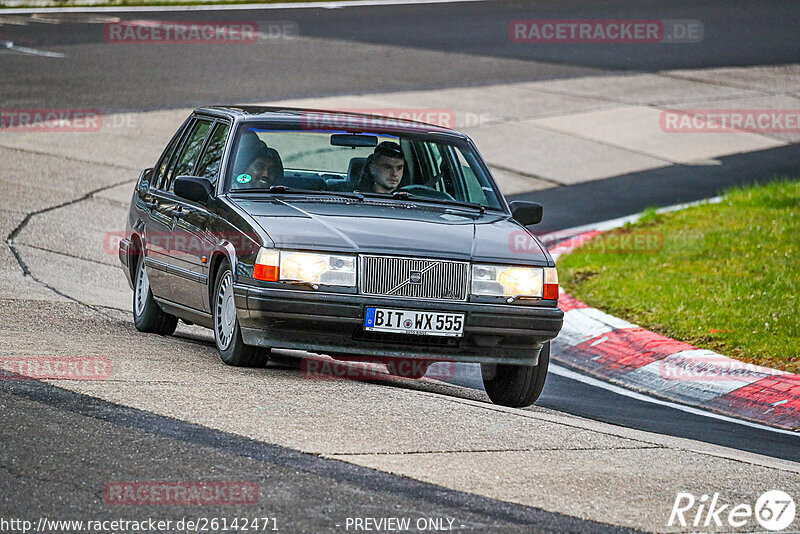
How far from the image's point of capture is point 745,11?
3566 centimetres

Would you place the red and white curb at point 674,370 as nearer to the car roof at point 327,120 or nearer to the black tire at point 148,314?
the car roof at point 327,120

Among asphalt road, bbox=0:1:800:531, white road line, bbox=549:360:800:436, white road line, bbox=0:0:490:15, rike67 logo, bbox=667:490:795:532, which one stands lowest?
white road line, bbox=549:360:800:436

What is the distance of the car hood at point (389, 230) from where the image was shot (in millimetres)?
6938

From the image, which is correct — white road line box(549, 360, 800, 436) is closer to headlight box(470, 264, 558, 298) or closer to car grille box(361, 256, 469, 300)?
headlight box(470, 264, 558, 298)

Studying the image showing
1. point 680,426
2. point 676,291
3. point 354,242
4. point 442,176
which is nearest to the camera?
point 354,242

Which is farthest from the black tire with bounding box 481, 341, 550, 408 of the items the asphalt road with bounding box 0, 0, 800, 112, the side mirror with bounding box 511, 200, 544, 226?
the asphalt road with bounding box 0, 0, 800, 112

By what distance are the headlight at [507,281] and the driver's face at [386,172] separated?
129cm

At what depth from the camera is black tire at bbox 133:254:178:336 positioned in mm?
8844

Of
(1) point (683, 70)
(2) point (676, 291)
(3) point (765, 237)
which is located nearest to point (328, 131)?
(2) point (676, 291)

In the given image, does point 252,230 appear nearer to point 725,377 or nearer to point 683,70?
point 725,377

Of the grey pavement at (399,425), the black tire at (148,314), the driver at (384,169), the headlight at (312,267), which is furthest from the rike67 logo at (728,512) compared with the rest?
the black tire at (148,314)

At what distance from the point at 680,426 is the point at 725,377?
1.27 metres

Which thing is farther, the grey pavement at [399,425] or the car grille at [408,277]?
the car grille at [408,277]

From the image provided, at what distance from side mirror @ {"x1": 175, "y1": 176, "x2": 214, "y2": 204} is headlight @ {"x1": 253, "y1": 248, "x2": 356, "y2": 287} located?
111cm
